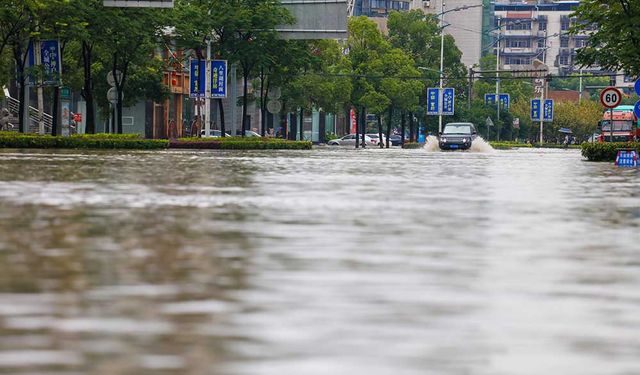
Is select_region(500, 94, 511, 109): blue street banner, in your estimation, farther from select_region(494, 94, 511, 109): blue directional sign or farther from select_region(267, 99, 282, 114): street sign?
select_region(267, 99, 282, 114): street sign

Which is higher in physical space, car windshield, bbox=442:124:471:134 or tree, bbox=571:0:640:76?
tree, bbox=571:0:640:76

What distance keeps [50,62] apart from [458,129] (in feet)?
95.4

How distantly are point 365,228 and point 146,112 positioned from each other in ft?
289

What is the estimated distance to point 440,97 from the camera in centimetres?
11269

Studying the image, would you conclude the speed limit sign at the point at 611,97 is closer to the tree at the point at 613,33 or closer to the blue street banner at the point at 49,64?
the tree at the point at 613,33

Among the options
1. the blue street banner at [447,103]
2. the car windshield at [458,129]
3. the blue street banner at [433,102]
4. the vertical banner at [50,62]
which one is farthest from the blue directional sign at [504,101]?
the vertical banner at [50,62]

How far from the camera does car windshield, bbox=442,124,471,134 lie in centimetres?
8250

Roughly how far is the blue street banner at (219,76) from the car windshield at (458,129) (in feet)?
48.9

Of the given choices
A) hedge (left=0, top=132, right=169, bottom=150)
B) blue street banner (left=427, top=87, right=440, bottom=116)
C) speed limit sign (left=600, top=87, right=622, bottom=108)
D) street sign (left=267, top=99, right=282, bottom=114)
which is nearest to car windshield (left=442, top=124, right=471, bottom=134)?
street sign (left=267, top=99, right=282, bottom=114)

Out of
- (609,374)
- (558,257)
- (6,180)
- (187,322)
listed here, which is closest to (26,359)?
(187,322)

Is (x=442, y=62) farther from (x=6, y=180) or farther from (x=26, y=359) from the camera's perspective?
(x=26, y=359)

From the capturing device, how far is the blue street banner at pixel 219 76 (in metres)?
71.7

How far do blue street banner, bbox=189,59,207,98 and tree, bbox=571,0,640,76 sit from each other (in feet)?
97.0

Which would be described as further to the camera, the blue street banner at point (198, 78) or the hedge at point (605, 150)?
the blue street banner at point (198, 78)
